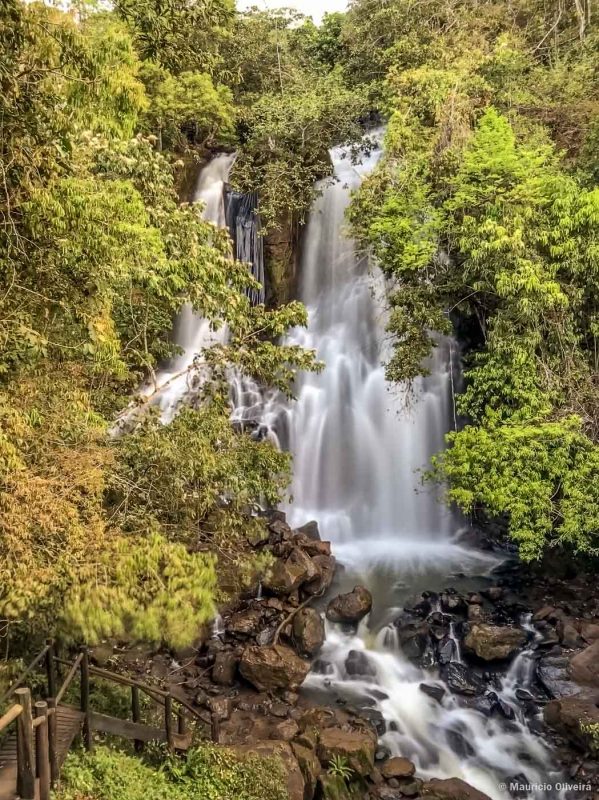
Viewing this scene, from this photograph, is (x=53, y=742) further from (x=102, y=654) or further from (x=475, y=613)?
(x=475, y=613)

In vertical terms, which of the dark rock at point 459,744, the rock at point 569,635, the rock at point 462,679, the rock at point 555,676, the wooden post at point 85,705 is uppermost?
the wooden post at point 85,705

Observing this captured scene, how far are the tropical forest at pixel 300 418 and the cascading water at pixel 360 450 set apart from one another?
86 millimetres

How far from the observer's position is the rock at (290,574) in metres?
11.3

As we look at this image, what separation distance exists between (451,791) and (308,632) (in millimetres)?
3691

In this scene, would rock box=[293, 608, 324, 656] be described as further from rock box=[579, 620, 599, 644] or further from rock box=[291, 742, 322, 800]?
rock box=[579, 620, 599, 644]

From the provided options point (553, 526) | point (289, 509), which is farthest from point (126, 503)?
point (289, 509)

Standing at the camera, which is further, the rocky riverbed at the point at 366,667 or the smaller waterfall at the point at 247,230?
the smaller waterfall at the point at 247,230

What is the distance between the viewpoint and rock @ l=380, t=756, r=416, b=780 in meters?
7.85

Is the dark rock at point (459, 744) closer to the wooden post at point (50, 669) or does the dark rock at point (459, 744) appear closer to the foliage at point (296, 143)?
the wooden post at point (50, 669)

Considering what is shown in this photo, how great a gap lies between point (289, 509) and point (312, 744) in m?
7.75

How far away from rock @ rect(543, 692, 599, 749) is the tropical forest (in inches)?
2.5

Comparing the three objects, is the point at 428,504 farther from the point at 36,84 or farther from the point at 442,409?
the point at 36,84

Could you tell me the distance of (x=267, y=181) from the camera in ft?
55.6

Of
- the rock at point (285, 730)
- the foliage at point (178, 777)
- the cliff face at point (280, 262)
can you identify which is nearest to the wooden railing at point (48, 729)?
the foliage at point (178, 777)
